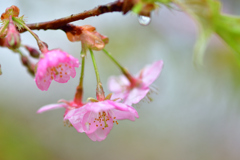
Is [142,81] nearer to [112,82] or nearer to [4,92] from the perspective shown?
[112,82]

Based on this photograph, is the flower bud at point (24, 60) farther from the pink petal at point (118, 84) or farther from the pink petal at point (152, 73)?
Result: the pink petal at point (152, 73)

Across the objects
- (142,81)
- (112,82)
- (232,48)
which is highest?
(232,48)

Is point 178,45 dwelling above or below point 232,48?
below

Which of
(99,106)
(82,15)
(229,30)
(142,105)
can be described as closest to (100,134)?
(99,106)

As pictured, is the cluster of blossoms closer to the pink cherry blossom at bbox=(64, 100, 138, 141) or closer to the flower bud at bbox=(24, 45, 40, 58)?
the pink cherry blossom at bbox=(64, 100, 138, 141)

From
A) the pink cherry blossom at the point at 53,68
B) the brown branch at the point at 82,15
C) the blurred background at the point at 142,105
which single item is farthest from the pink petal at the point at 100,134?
the blurred background at the point at 142,105

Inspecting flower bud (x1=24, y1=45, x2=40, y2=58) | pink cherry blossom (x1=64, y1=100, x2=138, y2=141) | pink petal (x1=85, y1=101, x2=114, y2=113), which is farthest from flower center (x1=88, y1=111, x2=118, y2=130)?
flower bud (x1=24, y1=45, x2=40, y2=58)

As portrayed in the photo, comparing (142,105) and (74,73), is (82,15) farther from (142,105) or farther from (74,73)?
(142,105)

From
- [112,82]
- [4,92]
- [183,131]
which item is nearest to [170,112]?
[183,131]
